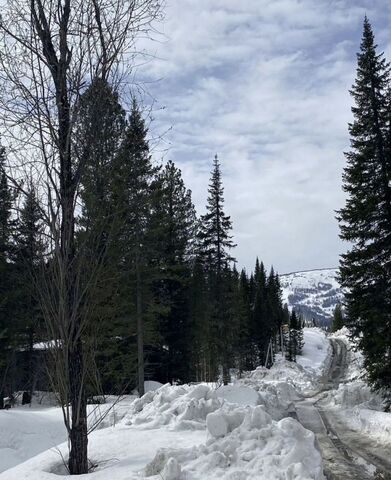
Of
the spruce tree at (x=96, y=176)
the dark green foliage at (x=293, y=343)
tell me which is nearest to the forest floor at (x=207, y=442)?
the spruce tree at (x=96, y=176)

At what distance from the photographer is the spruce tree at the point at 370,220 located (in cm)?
1906

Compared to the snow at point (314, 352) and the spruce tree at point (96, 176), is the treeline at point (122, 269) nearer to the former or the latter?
the spruce tree at point (96, 176)

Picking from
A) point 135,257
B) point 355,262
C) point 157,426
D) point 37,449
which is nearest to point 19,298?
point 135,257

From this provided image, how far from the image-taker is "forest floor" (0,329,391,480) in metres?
6.25

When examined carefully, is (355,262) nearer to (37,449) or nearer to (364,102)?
(364,102)

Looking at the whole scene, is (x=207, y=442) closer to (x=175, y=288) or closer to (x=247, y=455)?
(x=247, y=455)

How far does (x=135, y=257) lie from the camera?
77.2 ft

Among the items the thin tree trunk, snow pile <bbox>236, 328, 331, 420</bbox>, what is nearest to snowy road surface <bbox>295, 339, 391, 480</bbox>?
snow pile <bbox>236, 328, 331, 420</bbox>

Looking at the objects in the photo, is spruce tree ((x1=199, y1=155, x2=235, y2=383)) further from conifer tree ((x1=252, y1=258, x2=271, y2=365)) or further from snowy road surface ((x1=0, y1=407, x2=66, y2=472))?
conifer tree ((x1=252, y1=258, x2=271, y2=365))

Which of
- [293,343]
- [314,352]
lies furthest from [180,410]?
[314,352]

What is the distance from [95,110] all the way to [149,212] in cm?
1683

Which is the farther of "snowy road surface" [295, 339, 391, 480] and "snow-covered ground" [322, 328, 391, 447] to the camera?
"snow-covered ground" [322, 328, 391, 447]

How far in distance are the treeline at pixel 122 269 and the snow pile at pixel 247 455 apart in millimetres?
1769

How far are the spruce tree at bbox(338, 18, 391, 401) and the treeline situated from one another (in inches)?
341
